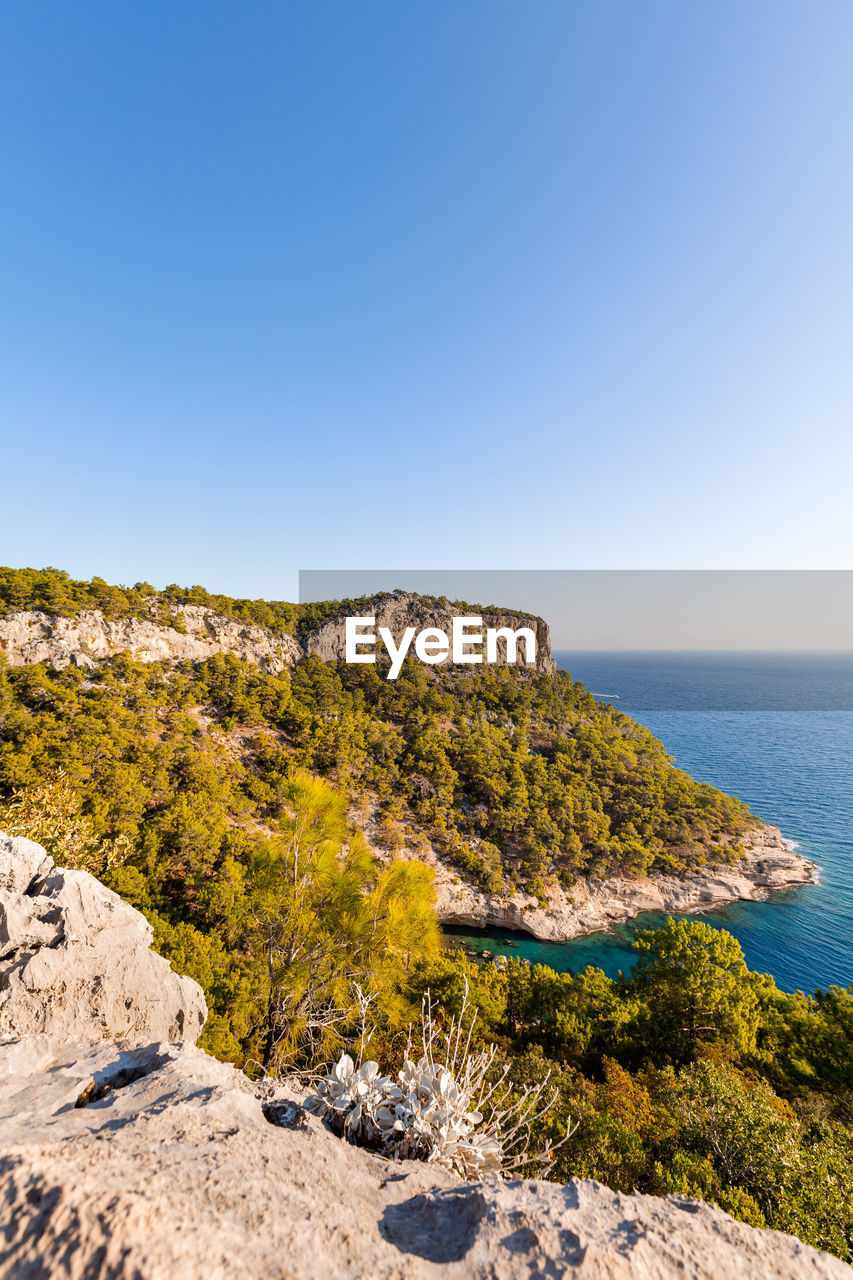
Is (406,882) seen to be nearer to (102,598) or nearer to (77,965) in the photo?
(77,965)

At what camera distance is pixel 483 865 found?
1113 inches

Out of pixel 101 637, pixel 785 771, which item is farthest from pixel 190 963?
pixel 785 771

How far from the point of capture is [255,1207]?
194 cm

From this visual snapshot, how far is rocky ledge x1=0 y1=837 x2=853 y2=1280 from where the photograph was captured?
5.19 ft

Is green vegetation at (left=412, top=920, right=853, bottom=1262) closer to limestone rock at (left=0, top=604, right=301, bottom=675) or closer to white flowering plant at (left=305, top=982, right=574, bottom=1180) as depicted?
white flowering plant at (left=305, top=982, right=574, bottom=1180)

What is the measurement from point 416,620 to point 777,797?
4380 centimetres

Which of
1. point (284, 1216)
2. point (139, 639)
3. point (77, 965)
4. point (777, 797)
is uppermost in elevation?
point (139, 639)

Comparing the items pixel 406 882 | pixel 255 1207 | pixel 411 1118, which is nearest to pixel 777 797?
pixel 406 882

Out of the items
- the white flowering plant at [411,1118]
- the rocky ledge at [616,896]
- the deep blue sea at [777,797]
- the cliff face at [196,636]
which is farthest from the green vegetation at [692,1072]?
the cliff face at [196,636]

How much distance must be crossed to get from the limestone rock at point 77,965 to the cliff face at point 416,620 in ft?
142

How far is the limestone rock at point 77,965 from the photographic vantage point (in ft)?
16.0

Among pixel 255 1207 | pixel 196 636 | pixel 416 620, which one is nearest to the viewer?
pixel 255 1207

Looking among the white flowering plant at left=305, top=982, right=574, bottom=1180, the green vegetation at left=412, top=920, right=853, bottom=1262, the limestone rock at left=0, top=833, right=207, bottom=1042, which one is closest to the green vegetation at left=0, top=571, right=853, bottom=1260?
the green vegetation at left=412, top=920, right=853, bottom=1262

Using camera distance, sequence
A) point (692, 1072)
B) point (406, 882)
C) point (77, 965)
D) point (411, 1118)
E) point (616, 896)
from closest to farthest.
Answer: point (411, 1118) → point (77, 965) → point (692, 1072) → point (406, 882) → point (616, 896)
